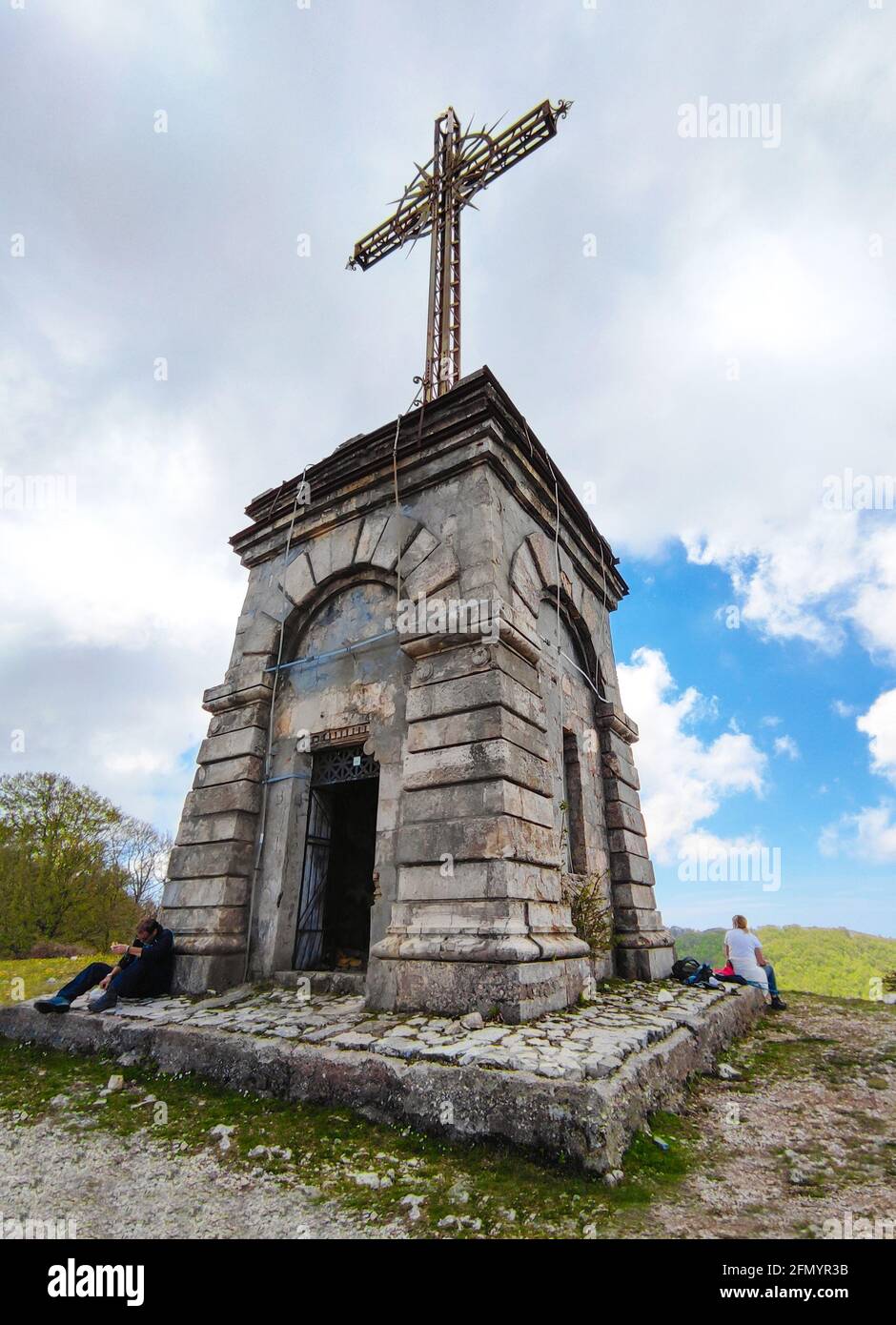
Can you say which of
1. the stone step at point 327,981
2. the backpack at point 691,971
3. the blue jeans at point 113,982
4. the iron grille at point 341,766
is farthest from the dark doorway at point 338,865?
the backpack at point 691,971

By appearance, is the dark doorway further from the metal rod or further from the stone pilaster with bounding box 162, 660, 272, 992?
the metal rod

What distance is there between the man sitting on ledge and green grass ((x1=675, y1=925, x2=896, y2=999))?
1395cm

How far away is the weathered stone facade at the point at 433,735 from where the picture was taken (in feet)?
16.7

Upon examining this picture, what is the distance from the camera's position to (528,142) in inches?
413

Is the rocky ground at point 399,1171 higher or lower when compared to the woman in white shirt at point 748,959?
lower

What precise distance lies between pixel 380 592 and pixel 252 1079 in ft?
16.3

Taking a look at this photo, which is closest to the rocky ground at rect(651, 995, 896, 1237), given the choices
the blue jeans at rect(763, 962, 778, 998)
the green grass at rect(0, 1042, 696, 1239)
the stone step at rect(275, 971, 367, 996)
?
the green grass at rect(0, 1042, 696, 1239)

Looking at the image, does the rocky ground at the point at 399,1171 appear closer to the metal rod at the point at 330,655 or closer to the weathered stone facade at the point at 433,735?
the weathered stone facade at the point at 433,735

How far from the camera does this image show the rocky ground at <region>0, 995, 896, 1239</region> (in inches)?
102

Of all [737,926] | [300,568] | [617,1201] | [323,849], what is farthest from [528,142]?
[617,1201]

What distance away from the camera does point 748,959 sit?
817 centimetres

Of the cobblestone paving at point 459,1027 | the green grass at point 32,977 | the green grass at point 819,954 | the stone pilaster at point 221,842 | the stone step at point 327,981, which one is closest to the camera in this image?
the cobblestone paving at point 459,1027

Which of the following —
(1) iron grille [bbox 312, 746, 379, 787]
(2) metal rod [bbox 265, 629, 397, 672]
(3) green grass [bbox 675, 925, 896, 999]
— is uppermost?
(2) metal rod [bbox 265, 629, 397, 672]

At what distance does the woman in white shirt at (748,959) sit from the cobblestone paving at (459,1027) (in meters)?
2.04
